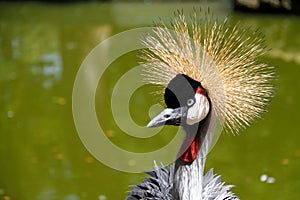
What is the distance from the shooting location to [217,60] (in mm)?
2014

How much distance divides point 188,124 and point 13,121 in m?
3.12

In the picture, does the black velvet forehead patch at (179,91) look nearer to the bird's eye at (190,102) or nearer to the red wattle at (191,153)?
the bird's eye at (190,102)

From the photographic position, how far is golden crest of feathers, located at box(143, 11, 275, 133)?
6.44ft

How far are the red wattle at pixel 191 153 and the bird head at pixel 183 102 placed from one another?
3.1 inches

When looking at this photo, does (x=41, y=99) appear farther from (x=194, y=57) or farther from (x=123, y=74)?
(x=194, y=57)

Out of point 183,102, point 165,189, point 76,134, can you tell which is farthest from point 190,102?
point 76,134

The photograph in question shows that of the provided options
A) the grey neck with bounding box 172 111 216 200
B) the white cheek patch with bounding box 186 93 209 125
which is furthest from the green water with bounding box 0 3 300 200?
the white cheek patch with bounding box 186 93 209 125

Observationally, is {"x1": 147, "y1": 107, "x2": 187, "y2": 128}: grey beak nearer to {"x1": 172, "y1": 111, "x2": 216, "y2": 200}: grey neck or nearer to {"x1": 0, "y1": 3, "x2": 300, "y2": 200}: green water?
{"x1": 172, "y1": 111, "x2": 216, "y2": 200}: grey neck

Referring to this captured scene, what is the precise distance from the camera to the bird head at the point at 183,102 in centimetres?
189

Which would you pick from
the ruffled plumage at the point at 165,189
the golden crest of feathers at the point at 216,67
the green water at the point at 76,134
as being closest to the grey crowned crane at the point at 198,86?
the golden crest of feathers at the point at 216,67

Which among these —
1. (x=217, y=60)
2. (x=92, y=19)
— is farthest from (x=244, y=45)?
(x=92, y=19)

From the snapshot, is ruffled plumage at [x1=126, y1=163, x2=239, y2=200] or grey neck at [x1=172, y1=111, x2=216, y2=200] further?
ruffled plumage at [x1=126, y1=163, x2=239, y2=200]

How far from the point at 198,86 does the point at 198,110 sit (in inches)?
3.0

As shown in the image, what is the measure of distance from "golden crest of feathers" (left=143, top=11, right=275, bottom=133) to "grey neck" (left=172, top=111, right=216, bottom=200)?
0.20ft
